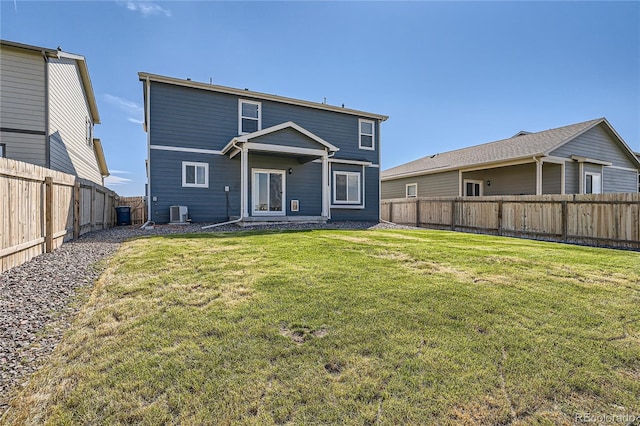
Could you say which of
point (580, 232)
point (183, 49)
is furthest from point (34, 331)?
point (580, 232)

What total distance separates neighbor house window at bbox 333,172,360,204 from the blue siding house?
5 cm

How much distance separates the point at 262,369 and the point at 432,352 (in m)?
1.38

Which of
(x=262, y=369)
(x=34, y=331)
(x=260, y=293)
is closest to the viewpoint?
(x=262, y=369)

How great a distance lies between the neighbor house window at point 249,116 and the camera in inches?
550

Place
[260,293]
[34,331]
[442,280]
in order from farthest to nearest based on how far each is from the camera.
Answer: [442,280] → [260,293] → [34,331]

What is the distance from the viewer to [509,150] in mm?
16844

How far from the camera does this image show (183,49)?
480 inches

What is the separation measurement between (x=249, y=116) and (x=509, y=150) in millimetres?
13419

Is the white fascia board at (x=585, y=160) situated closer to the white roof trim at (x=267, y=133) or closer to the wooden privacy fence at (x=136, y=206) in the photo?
the white roof trim at (x=267, y=133)

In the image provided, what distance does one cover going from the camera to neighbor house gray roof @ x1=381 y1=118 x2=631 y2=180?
50.2ft

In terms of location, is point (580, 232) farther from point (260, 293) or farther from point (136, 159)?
point (136, 159)

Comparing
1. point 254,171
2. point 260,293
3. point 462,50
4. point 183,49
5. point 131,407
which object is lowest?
point 131,407

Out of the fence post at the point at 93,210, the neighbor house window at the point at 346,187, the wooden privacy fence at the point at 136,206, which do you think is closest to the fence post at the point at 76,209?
the fence post at the point at 93,210

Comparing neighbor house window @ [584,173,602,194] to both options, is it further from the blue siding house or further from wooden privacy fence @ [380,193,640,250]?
the blue siding house
